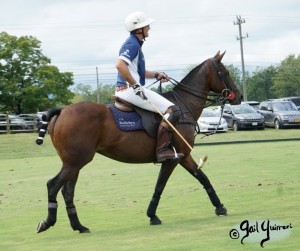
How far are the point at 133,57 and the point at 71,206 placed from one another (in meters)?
2.36

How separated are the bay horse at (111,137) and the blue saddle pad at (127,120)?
0.07m

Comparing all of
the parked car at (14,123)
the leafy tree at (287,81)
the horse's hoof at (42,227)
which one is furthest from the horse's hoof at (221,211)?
the leafy tree at (287,81)

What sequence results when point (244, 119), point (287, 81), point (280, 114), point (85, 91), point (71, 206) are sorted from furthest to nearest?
1. point (85, 91)
2. point (287, 81)
3. point (280, 114)
4. point (244, 119)
5. point (71, 206)

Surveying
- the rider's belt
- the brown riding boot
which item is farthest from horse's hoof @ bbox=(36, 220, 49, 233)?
the rider's belt

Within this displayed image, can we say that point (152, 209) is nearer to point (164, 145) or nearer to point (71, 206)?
point (164, 145)

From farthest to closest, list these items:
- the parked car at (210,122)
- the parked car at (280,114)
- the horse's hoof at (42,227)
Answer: the parked car at (280,114) < the parked car at (210,122) < the horse's hoof at (42,227)

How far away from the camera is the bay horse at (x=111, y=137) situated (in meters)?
11.3

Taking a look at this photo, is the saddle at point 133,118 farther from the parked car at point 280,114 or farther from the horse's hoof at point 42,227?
the parked car at point 280,114

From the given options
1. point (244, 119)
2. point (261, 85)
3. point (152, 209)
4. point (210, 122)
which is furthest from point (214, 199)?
point (261, 85)

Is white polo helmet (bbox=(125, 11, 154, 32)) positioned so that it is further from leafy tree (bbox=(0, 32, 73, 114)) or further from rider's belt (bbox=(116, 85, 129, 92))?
leafy tree (bbox=(0, 32, 73, 114))

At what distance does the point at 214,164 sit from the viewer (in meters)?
22.5

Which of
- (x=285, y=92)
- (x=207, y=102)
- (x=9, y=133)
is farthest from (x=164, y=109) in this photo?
(x=285, y=92)

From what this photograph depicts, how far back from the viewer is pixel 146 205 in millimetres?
14016

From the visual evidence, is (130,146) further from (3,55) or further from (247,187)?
(3,55)
